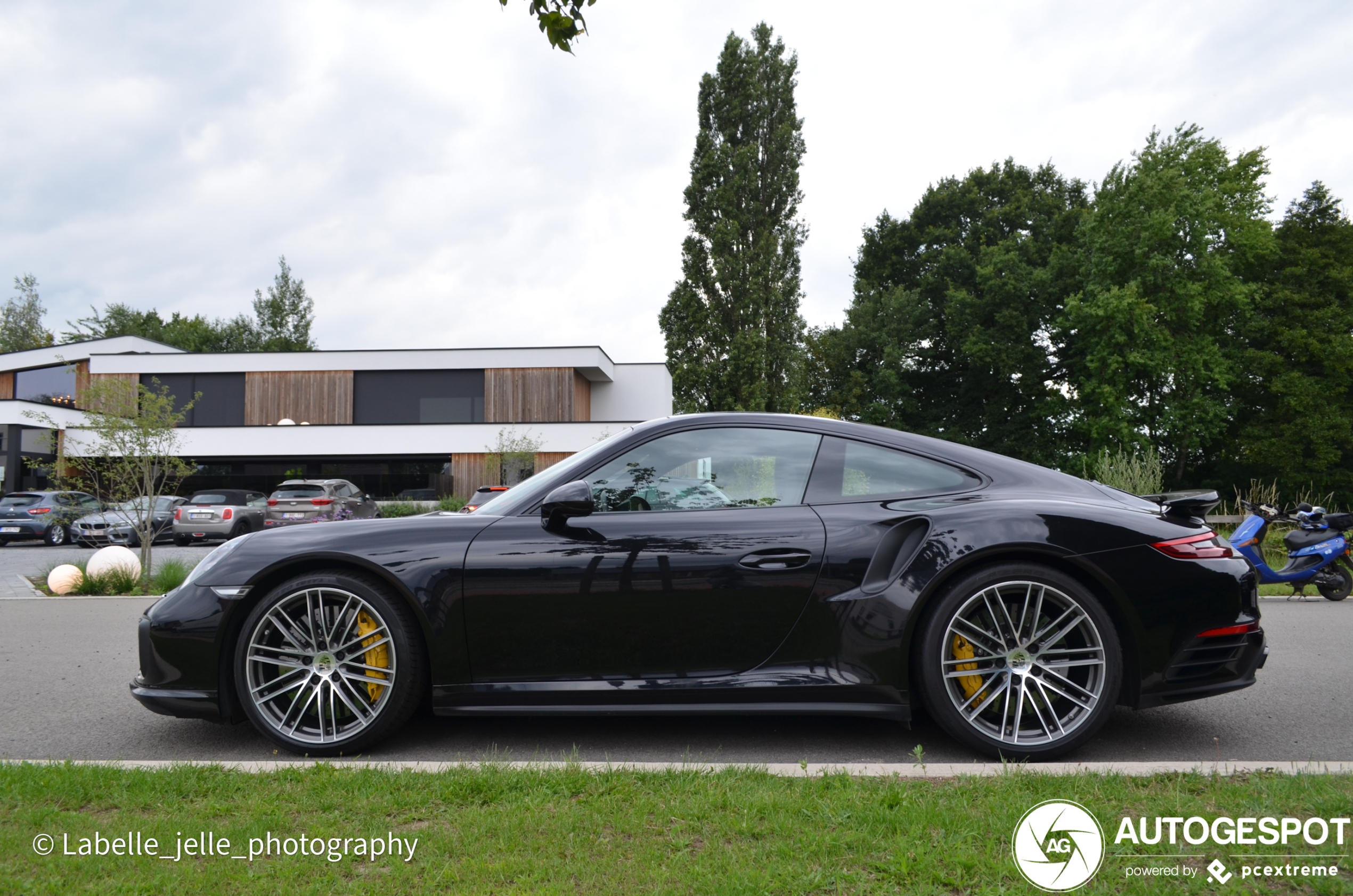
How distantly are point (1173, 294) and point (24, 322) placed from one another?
73676mm

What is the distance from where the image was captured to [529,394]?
36.0 metres

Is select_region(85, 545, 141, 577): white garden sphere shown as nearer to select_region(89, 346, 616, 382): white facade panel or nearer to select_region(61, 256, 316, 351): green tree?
select_region(89, 346, 616, 382): white facade panel

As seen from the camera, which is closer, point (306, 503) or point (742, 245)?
point (306, 503)

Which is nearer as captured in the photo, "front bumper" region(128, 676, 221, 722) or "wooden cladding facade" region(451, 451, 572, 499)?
"front bumper" region(128, 676, 221, 722)

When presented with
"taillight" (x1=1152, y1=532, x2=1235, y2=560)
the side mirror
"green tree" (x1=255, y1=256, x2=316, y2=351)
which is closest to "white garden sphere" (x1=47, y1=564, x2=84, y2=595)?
the side mirror

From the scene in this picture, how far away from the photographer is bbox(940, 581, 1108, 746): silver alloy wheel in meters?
3.33

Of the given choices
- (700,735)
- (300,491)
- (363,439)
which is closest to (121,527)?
(300,491)

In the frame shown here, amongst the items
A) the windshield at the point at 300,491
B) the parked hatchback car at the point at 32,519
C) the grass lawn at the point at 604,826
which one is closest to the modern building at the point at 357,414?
the parked hatchback car at the point at 32,519

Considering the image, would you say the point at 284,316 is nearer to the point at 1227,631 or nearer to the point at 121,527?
the point at 121,527

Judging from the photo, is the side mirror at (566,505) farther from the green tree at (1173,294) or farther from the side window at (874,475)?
the green tree at (1173,294)

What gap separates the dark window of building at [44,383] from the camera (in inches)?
1646

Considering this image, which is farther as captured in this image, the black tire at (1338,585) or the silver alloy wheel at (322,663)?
the black tire at (1338,585)

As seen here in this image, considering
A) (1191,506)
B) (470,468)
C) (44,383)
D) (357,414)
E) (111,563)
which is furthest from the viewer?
(44,383)

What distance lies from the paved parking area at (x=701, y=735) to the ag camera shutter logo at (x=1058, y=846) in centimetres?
85
